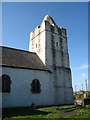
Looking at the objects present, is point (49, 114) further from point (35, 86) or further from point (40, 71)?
point (40, 71)

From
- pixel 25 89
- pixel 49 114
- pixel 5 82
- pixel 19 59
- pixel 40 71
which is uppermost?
pixel 19 59

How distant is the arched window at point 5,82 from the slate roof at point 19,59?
145 centimetres

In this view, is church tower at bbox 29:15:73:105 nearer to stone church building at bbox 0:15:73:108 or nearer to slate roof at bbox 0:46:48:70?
stone church building at bbox 0:15:73:108

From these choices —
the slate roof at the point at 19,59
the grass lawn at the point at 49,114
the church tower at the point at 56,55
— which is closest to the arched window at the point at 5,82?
the slate roof at the point at 19,59

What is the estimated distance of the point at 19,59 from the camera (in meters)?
20.4

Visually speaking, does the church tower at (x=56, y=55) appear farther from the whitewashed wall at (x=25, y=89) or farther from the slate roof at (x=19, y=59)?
the whitewashed wall at (x=25, y=89)

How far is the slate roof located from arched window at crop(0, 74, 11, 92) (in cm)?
145

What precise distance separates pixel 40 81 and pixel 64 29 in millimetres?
11906

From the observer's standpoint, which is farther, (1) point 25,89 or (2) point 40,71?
(2) point 40,71

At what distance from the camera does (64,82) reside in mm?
23391

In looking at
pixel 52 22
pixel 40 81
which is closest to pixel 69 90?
pixel 40 81

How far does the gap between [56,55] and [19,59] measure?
6671 millimetres

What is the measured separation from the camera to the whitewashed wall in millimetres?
17266

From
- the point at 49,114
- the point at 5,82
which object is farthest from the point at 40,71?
the point at 49,114
